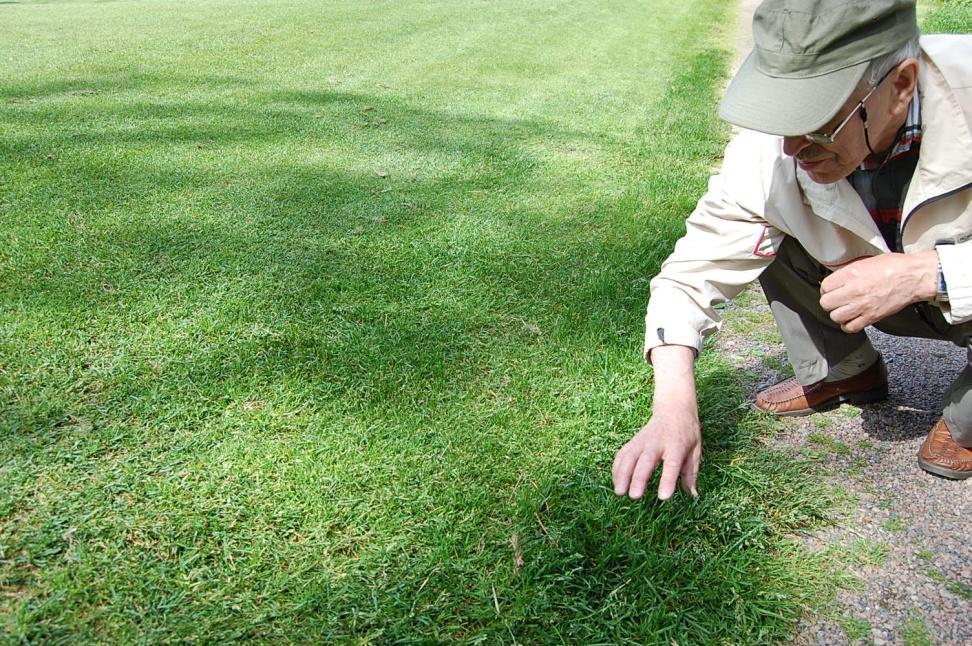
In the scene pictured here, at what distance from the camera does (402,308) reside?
2.60 metres

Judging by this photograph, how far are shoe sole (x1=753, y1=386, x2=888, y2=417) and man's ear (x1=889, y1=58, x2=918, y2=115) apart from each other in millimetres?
907

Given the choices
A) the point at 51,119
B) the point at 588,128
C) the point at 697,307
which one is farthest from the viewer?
the point at 588,128

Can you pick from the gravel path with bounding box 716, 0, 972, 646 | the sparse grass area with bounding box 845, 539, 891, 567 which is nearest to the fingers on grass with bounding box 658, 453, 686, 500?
the gravel path with bounding box 716, 0, 972, 646

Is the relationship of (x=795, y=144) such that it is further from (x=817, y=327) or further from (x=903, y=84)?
(x=817, y=327)

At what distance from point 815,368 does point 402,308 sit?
1.31 meters

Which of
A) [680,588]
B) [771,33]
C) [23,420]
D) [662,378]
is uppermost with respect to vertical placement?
[771,33]

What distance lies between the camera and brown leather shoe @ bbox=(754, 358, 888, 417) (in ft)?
7.14

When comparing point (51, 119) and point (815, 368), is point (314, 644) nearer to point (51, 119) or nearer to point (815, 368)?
point (815, 368)

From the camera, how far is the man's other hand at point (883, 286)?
162 centimetres

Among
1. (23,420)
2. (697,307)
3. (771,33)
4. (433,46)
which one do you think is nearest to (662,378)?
A: (697,307)

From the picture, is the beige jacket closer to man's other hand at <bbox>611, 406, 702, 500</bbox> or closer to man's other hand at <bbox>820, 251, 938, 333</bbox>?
man's other hand at <bbox>820, 251, 938, 333</bbox>

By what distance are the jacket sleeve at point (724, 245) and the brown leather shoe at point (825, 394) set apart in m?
0.51

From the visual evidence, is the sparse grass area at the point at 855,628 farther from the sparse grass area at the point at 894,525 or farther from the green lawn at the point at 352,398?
the sparse grass area at the point at 894,525

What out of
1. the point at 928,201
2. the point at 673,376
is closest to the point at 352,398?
the point at 673,376
